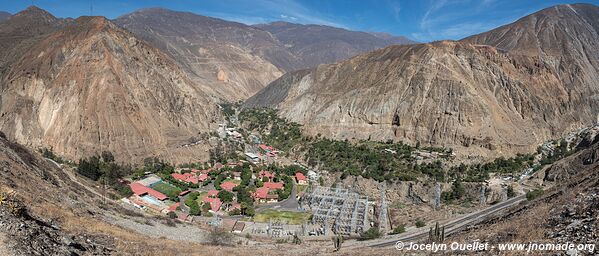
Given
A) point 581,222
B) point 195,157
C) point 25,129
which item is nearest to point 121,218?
point 581,222

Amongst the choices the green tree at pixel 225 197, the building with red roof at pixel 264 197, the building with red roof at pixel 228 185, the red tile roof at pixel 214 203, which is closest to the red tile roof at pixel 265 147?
the building with red roof at pixel 228 185

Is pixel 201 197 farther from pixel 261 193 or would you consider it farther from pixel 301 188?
pixel 301 188

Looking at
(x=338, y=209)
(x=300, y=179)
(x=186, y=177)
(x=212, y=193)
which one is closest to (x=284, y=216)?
(x=338, y=209)

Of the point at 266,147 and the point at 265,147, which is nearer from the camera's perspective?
the point at 265,147

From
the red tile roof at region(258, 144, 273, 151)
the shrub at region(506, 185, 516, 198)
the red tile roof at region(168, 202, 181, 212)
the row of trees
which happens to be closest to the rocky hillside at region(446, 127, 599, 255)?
the shrub at region(506, 185, 516, 198)

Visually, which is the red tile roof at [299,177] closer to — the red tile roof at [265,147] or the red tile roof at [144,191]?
the red tile roof at [265,147]

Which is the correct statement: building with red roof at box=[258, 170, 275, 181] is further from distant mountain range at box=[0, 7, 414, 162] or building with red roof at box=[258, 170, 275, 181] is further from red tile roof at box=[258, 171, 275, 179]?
distant mountain range at box=[0, 7, 414, 162]

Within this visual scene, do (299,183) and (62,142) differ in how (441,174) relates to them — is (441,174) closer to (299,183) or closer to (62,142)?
(299,183)
